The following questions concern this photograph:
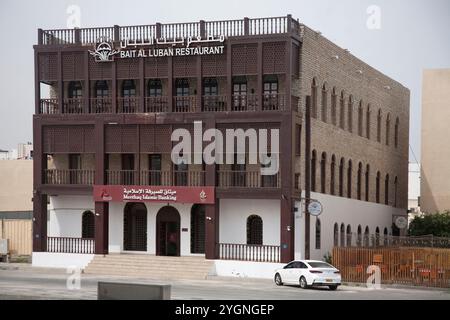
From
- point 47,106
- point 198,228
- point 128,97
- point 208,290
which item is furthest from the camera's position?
point 47,106

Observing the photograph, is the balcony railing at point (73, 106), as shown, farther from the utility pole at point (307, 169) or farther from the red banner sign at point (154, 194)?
the utility pole at point (307, 169)

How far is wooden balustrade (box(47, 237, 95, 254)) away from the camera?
168 ft

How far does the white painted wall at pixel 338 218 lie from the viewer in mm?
48188

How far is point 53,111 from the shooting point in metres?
52.6

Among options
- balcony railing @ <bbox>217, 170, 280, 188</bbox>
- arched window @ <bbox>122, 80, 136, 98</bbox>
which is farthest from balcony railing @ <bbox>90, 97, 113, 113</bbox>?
balcony railing @ <bbox>217, 170, 280, 188</bbox>

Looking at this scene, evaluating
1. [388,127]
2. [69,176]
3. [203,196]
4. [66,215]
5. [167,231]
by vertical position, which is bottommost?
[167,231]

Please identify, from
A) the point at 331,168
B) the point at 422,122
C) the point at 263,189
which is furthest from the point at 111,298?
the point at 422,122

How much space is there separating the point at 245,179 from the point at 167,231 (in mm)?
5289

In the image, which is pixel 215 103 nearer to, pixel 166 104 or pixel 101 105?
pixel 166 104

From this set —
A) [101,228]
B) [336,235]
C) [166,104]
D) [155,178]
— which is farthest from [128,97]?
[336,235]

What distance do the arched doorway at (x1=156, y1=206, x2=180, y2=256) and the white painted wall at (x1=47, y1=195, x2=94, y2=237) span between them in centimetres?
430

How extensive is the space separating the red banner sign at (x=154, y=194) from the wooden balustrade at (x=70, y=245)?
239 centimetres

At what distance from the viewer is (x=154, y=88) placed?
2048 inches

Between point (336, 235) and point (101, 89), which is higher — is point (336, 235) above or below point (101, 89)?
below
